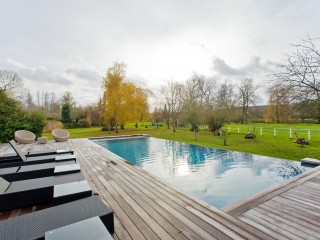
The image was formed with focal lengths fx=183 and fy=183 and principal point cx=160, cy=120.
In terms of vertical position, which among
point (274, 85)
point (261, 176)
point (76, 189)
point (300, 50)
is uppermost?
point (300, 50)

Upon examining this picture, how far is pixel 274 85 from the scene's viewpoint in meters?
8.23

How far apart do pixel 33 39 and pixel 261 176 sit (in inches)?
472

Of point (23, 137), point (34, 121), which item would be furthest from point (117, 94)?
point (23, 137)

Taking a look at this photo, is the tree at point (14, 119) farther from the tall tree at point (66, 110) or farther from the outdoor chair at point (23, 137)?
the tall tree at point (66, 110)

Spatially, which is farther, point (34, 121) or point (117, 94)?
point (117, 94)

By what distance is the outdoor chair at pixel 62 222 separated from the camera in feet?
5.58

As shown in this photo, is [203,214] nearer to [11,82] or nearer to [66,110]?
[11,82]

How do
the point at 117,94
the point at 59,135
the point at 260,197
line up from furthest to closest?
the point at 117,94, the point at 59,135, the point at 260,197

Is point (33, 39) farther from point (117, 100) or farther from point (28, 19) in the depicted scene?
point (117, 100)

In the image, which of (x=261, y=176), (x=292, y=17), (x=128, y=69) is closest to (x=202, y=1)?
(x=292, y=17)

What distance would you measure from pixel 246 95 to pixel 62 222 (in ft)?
121

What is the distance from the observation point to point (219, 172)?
691 cm

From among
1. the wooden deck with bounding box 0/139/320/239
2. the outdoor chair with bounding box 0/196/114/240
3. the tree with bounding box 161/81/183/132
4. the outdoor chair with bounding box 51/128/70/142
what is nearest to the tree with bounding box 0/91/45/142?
the outdoor chair with bounding box 51/128/70/142

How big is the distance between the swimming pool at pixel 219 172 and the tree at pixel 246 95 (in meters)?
27.1
